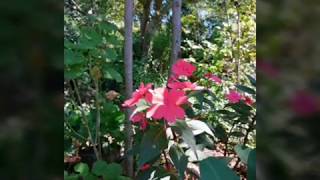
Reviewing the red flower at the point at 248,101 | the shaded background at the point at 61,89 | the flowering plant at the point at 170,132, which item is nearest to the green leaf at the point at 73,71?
the flowering plant at the point at 170,132

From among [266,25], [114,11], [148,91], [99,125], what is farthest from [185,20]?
[266,25]

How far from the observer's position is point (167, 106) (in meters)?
1.13

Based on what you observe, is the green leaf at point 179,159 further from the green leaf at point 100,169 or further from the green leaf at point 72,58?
the green leaf at point 72,58

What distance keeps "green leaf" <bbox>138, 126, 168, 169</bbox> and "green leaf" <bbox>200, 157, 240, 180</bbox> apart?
0.48ft

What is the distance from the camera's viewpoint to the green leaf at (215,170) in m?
1.03

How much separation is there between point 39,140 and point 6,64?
7 cm

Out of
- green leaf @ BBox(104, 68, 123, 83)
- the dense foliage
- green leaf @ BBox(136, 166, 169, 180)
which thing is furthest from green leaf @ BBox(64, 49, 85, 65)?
green leaf @ BBox(136, 166, 169, 180)

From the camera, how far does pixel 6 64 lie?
1.21ft

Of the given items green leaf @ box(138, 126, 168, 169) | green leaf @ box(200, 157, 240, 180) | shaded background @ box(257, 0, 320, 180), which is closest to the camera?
shaded background @ box(257, 0, 320, 180)

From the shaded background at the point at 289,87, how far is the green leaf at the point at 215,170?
0.67 metres

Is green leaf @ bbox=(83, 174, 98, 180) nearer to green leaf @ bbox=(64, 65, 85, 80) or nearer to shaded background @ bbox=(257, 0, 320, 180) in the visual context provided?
green leaf @ bbox=(64, 65, 85, 80)

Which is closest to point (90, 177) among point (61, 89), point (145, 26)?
point (61, 89)

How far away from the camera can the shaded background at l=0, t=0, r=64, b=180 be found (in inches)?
14.5

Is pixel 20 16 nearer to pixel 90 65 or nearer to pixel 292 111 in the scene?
pixel 292 111
